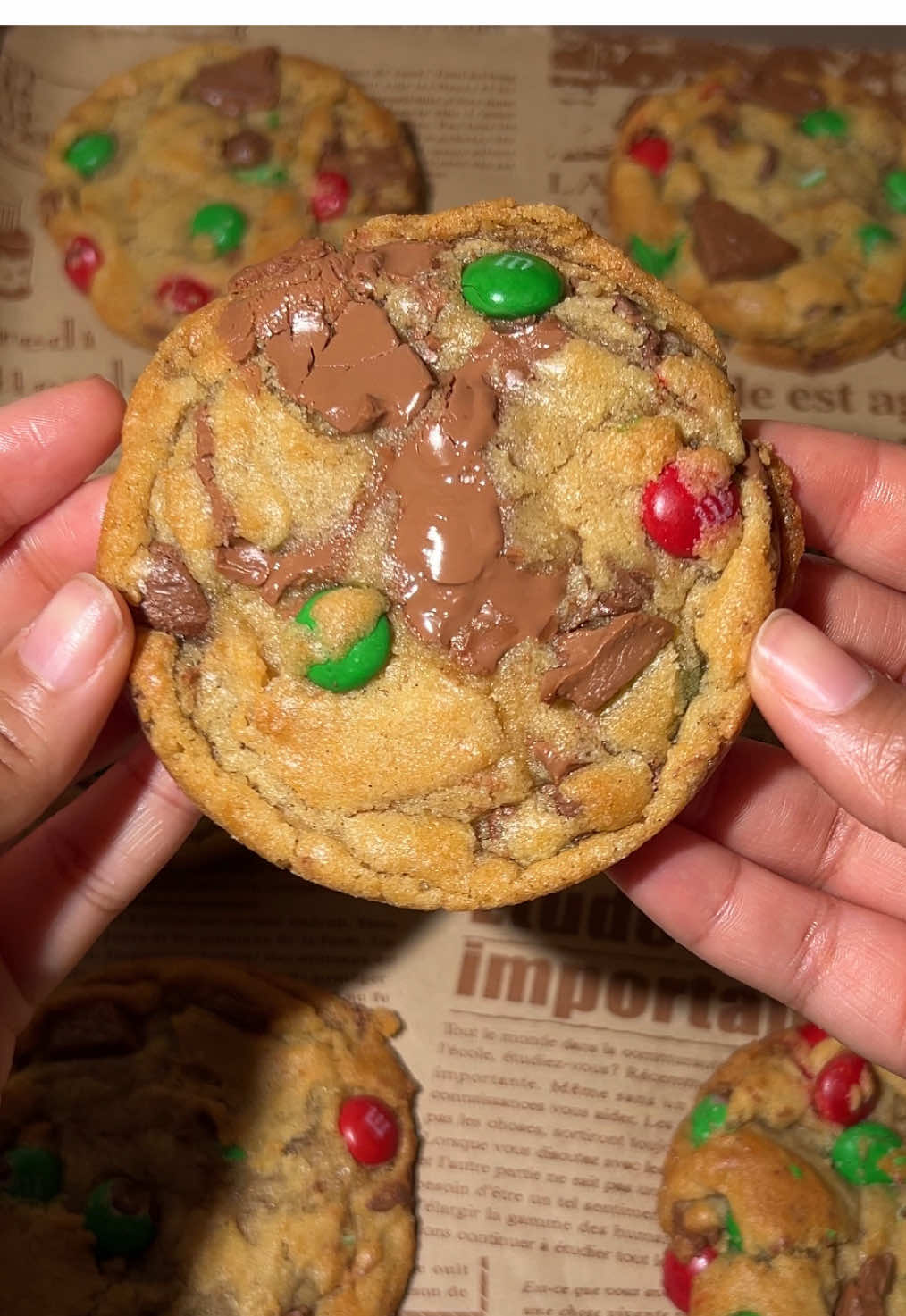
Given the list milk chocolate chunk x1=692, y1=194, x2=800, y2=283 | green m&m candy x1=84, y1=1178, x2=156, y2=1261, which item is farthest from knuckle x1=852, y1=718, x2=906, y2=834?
milk chocolate chunk x1=692, y1=194, x2=800, y2=283

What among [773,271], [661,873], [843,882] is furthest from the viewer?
[773,271]

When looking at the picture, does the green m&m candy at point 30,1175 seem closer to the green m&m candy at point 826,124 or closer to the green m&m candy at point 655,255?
the green m&m candy at point 655,255

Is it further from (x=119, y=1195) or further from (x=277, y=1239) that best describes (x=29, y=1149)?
(x=277, y=1239)

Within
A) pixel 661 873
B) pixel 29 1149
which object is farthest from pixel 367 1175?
pixel 661 873

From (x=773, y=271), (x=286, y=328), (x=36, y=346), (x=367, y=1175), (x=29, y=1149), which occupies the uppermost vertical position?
(x=286, y=328)

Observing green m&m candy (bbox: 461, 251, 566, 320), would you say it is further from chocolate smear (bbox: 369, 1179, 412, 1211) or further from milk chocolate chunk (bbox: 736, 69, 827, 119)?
milk chocolate chunk (bbox: 736, 69, 827, 119)

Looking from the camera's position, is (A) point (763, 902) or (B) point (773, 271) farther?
(B) point (773, 271)
